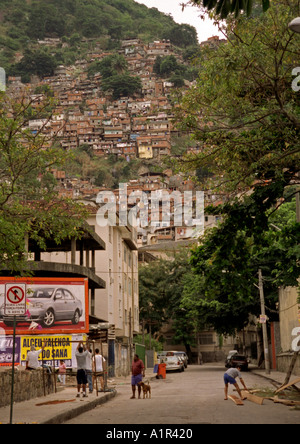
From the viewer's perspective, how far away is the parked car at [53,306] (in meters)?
34.6

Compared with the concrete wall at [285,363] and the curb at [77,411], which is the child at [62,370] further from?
the concrete wall at [285,363]

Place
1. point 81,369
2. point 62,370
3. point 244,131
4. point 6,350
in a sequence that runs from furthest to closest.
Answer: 1. point 6,350
2. point 62,370
3. point 81,369
4. point 244,131

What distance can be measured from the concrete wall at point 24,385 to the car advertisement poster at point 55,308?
11.4 metres

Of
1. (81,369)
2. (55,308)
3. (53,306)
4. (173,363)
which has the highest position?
(53,306)

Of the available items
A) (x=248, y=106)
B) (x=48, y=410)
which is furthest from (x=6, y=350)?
(x=248, y=106)

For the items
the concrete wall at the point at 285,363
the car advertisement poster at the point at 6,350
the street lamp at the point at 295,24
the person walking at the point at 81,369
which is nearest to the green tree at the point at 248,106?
the street lamp at the point at 295,24

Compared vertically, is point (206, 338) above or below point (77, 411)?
above

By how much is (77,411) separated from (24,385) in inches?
130

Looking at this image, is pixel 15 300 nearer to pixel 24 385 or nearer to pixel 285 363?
pixel 24 385

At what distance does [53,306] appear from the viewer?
115 feet

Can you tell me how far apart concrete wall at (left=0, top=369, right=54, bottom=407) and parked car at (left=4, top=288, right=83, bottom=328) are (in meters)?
11.6

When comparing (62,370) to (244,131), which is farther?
(62,370)

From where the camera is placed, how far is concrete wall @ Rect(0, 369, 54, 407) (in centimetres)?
1716

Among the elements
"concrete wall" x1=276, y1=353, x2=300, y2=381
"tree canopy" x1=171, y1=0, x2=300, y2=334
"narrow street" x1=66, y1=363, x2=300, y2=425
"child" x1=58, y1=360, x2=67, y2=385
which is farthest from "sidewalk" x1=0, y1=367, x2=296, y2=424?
"concrete wall" x1=276, y1=353, x2=300, y2=381
